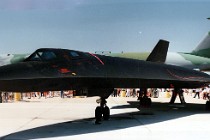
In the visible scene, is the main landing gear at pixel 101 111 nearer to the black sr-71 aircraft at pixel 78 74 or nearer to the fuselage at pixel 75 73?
the black sr-71 aircraft at pixel 78 74

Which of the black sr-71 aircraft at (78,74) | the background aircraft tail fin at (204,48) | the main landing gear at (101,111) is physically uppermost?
the background aircraft tail fin at (204,48)

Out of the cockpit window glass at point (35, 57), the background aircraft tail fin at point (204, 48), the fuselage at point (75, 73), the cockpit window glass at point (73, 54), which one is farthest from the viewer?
the background aircraft tail fin at point (204, 48)

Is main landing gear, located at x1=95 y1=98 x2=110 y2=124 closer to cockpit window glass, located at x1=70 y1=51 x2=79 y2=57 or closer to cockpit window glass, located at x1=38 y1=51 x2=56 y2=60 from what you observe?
cockpit window glass, located at x1=70 y1=51 x2=79 y2=57

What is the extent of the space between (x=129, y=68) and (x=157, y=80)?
1.42 metres

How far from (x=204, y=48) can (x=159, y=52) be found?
1889 centimetres

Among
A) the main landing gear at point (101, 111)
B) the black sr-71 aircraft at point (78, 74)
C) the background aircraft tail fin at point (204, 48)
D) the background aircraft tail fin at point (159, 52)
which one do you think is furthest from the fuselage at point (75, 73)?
the background aircraft tail fin at point (204, 48)

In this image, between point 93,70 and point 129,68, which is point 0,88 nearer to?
point 93,70

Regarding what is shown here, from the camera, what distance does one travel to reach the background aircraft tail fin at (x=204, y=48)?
34.6 metres

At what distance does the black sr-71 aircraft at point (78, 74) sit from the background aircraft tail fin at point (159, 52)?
628cm

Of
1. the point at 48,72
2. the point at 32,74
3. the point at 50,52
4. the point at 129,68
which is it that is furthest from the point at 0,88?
the point at 129,68

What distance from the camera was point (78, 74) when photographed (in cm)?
887

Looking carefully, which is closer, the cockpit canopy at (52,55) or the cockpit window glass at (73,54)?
the cockpit canopy at (52,55)

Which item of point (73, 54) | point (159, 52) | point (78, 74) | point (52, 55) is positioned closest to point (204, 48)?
point (159, 52)

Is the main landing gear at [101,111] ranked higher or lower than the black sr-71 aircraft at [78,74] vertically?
lower
